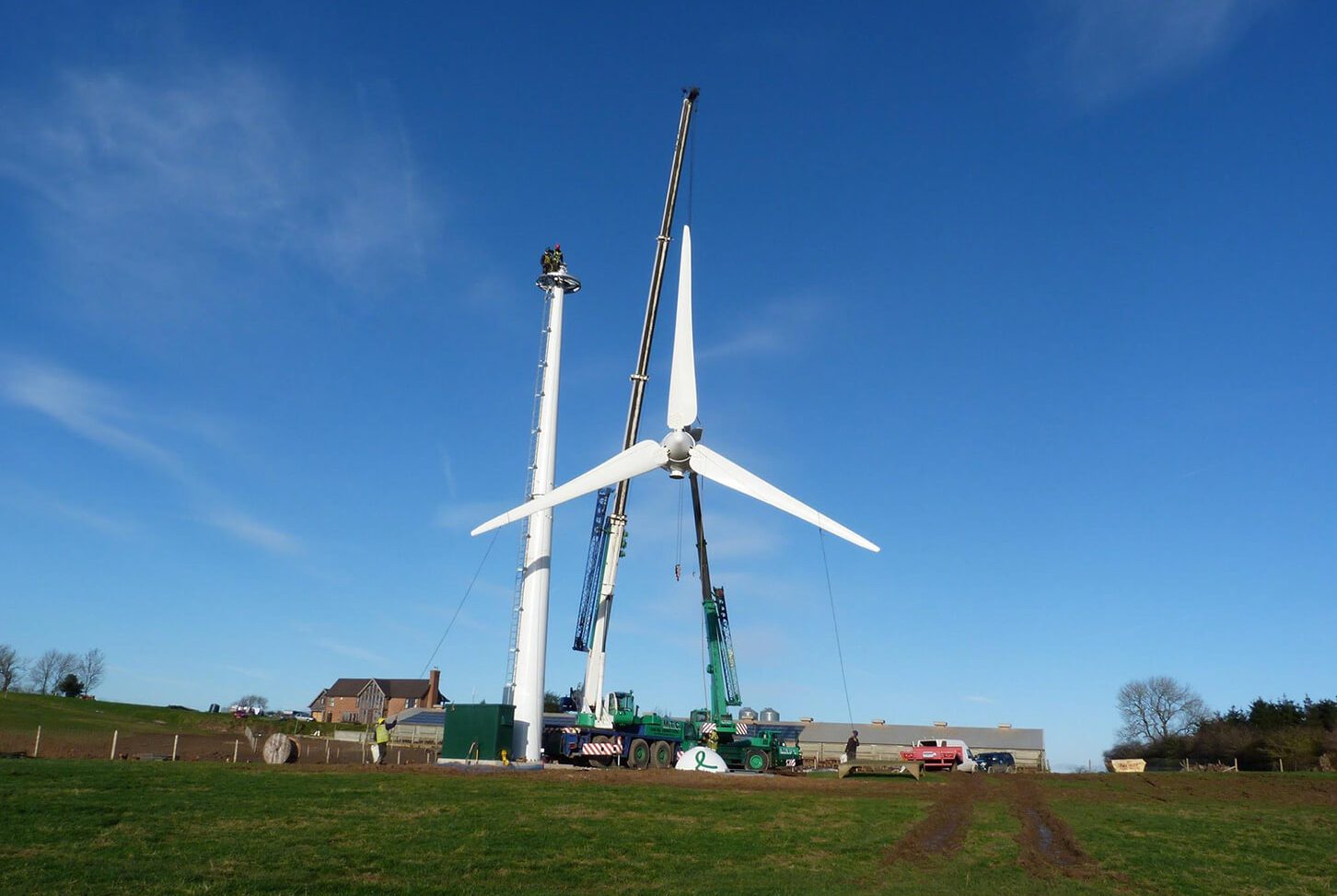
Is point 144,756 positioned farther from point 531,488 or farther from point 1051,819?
point 1051,819

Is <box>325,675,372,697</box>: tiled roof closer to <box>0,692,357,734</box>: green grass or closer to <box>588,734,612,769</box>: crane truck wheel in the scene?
<box>0,692,357,734</box>: green grass

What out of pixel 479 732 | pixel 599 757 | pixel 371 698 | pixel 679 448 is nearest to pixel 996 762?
pixel 599 757

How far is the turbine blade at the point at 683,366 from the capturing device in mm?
38969

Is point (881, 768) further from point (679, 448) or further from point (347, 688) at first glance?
point (347, 688)

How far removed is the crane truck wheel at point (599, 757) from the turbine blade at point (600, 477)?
11.5m

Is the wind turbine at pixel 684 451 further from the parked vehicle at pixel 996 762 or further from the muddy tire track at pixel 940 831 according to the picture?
the parked vehicle at pixel 996 762

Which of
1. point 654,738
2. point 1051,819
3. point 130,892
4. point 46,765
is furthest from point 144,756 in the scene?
point 1051,819

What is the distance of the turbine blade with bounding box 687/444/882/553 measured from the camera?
3662cm

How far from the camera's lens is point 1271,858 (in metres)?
21.7

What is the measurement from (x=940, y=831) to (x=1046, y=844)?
8.74 feet

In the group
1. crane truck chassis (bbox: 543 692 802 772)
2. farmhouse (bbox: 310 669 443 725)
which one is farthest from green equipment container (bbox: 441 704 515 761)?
farmhouse (bbox: 310 669 443 725)

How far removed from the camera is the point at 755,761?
4934 centimetres

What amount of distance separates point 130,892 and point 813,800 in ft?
70.1

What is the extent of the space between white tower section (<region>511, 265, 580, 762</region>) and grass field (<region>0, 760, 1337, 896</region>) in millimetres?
11953
